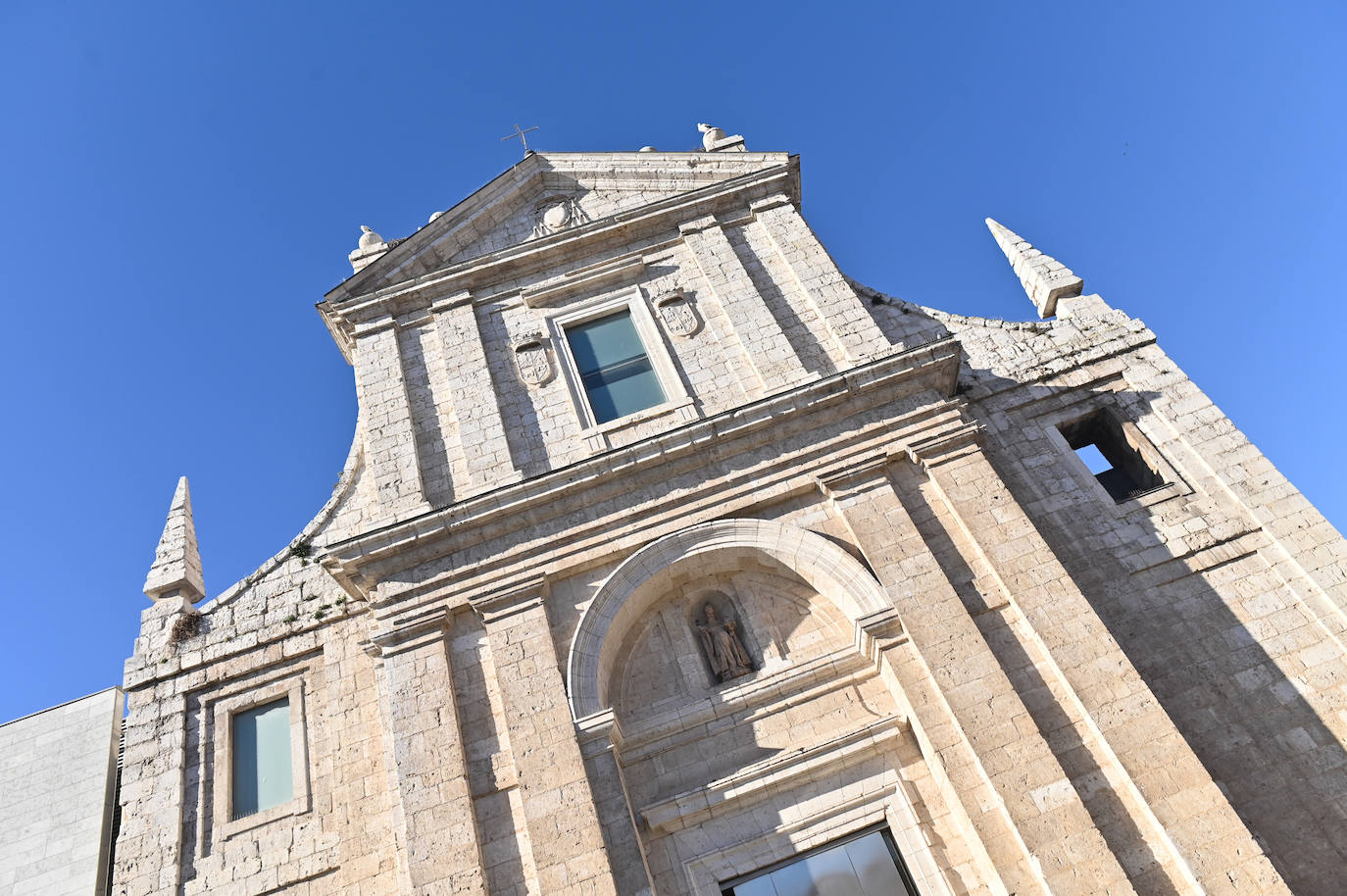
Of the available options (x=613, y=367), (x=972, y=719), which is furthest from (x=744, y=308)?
(x=972, y=719)

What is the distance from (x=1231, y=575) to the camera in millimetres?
10773

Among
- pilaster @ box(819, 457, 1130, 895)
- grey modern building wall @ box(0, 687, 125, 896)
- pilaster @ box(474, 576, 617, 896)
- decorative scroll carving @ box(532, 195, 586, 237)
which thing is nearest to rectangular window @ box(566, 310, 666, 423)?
decorative scroll carving @ box(532, 195, 586, 237)

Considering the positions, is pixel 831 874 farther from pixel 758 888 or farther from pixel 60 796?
pixel 60 796

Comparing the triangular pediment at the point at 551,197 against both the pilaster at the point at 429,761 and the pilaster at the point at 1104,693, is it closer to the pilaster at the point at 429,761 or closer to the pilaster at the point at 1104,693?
the pilaster at the point at 429,761

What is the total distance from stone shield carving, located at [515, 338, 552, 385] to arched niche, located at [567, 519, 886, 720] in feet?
11.1

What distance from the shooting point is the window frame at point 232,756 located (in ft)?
35.2

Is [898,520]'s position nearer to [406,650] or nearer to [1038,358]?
[1038,358]

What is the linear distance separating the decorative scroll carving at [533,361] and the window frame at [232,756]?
493cm

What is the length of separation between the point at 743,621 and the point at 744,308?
4515mm

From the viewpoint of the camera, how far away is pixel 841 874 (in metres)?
9.17

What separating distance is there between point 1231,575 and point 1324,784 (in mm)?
2411

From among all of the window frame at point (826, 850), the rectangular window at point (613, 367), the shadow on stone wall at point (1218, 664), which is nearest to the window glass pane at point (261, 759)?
the window frame at point (826, 850)

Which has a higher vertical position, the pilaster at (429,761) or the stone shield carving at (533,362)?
the stone shield carving at (533,362)

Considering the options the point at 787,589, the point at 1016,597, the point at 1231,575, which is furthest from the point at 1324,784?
the point at 787,589
